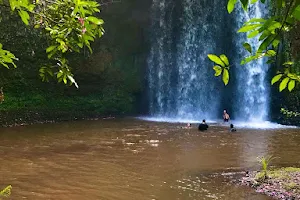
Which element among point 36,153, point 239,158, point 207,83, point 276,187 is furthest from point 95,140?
point 207,83

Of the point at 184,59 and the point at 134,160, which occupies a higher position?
the point at 184,59

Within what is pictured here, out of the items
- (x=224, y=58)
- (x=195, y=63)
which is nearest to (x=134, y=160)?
(x=224, y=58)

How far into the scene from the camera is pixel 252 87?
19375mm

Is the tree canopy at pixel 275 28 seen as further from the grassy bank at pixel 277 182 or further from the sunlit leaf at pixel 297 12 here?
the grassy bank at pixel 277 182

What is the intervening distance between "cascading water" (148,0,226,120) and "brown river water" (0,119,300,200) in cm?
508

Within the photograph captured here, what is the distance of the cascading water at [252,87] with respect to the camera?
1900 cm

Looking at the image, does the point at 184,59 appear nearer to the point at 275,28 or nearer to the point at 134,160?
the point at 134,160

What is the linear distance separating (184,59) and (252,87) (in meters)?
4.09

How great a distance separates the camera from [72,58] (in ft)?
60.3

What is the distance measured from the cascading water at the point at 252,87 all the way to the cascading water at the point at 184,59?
122cm

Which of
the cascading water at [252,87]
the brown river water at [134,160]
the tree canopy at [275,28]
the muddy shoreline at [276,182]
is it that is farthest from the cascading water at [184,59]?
the tree canopy at [275,28]

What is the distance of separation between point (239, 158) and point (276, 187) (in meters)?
2.95

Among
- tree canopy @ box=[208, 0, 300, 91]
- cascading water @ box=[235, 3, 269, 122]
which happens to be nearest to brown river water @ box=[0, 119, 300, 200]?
cascading water @ box=[235, 3, 269, 122]

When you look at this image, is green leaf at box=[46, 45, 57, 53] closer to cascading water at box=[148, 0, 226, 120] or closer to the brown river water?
the brown river water
